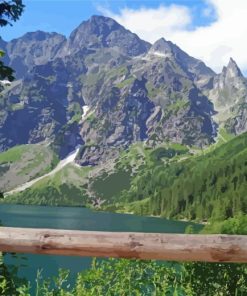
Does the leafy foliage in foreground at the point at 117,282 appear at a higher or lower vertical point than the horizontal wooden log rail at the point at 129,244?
lower

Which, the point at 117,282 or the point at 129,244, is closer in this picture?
the point at 129,244

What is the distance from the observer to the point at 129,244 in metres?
5.96

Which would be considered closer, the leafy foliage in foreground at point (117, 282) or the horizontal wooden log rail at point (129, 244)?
the horizontal wooden log rail at point (129, 244)

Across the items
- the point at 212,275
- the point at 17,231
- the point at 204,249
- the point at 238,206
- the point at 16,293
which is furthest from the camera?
the point at 238,206

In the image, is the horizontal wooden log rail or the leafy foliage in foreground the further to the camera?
the leafy foliage in foreground

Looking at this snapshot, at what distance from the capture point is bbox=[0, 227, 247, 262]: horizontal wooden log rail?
5.84 m

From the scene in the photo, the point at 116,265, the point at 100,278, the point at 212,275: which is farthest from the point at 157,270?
the point at 212,275

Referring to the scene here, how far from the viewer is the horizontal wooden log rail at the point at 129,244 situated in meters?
5.84

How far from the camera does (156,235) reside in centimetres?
597

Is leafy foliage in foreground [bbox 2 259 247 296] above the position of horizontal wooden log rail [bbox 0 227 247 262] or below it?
below

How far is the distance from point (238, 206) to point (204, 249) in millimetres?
197507

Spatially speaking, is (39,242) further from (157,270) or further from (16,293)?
(157,270)

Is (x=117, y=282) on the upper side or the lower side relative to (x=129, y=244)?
lower

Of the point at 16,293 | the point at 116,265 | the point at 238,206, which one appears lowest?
the point at 16,293
